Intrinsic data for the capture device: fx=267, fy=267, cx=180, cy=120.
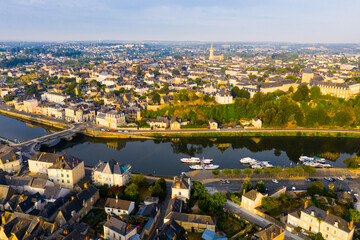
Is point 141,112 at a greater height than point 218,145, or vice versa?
point 141,112

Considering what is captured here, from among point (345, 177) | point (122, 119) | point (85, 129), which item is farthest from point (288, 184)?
point (85, 129)

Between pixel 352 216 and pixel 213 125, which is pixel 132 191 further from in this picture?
pixel 213 125

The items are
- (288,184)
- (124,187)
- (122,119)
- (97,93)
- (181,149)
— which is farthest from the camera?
(97,93)

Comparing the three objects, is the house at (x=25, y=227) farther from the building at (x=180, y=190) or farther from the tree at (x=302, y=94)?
the tree at (x=302, y=94)

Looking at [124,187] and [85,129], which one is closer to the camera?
[124,187]

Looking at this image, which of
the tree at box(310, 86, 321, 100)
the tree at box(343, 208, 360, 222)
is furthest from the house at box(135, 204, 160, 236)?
the tree at box(310, 86, 321, 100)

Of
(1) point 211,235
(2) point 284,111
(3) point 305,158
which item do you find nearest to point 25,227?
(1) point 211,235

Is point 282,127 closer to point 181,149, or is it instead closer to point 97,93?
point 181,149
